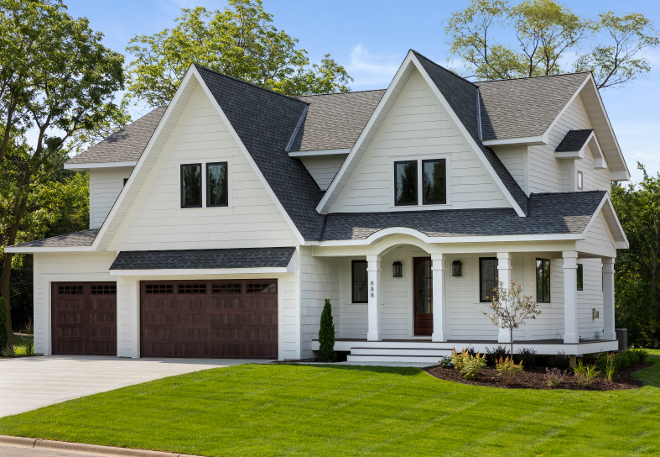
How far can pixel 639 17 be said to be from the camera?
40969mm

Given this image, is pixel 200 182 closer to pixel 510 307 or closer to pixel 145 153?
pixel 145 153

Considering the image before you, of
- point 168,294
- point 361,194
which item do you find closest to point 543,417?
point 361,194

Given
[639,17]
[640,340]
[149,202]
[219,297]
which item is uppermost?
[639,17]

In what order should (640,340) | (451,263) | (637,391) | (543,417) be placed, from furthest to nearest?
(640,340), (451,263), (637,391), (543,417)

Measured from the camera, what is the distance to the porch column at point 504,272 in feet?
65.9

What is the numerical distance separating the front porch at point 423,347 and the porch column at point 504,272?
0.85ft

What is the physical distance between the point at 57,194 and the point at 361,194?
17540 millimetres

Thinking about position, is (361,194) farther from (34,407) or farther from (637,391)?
(34,407)

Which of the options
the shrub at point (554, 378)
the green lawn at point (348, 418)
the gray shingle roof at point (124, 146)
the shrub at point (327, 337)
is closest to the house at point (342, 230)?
the shrub at point (327, 337)

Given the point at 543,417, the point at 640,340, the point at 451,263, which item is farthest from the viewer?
the point at 640,340

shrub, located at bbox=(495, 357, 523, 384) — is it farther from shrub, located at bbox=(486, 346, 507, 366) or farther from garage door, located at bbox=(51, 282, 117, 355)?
garage door, located at bbox=(51, 282, 117, 355)

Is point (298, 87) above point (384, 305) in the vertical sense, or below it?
above

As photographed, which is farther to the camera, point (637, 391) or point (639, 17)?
point (639, 17)

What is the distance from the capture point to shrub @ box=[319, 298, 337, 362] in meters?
21.2
